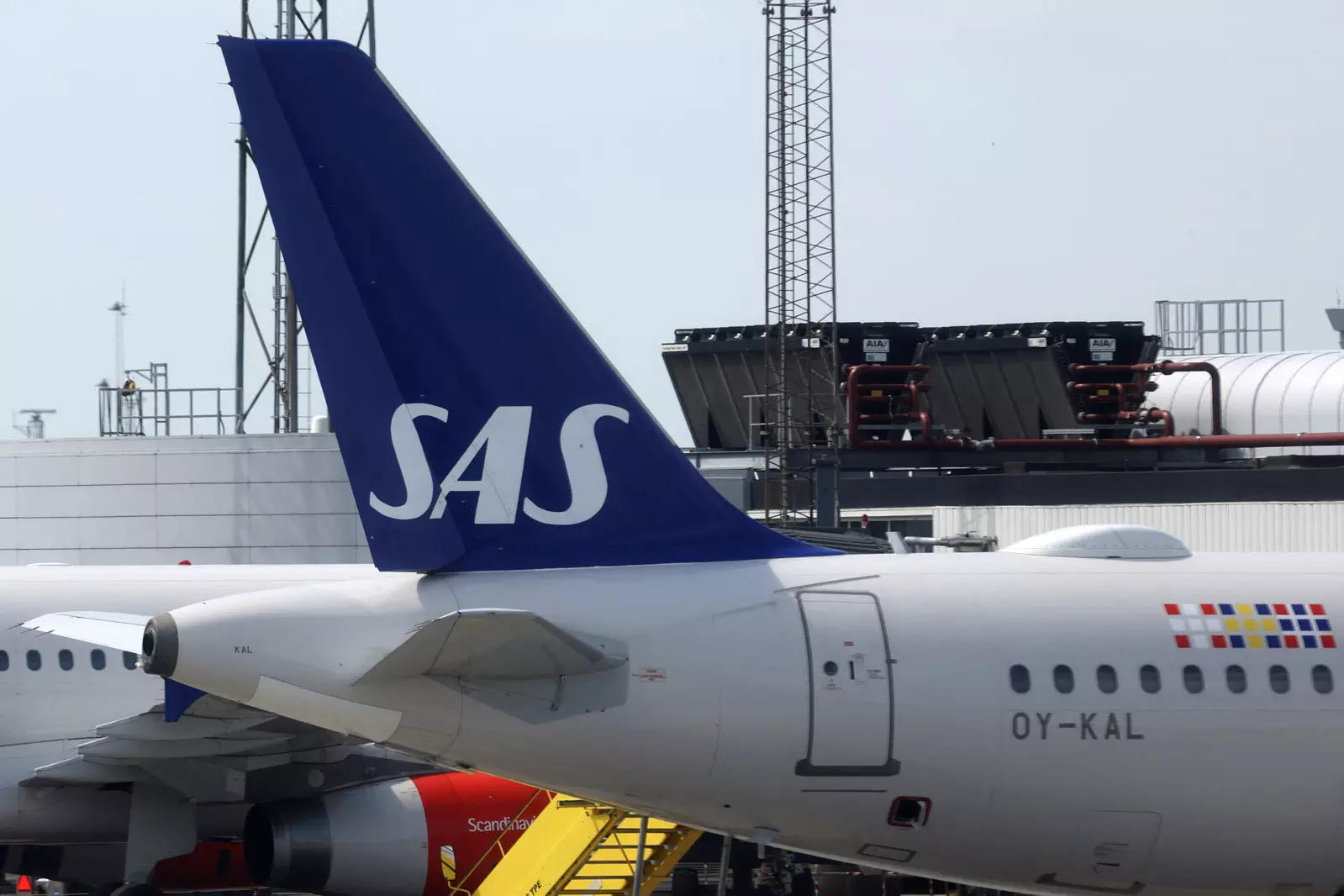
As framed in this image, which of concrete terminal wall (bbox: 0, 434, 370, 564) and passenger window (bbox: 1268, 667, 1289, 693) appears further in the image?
concrete terminal wall (bbox: 0, 434, 370, 564)

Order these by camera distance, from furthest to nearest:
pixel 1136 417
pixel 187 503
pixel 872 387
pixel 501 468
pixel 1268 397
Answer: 1. pixel 1268 397
2. pixel 1136 417
3. pixel 872 387
4. pixel 187 503
5. pixel 501 468

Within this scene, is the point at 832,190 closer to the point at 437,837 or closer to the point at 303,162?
the point at 437,837

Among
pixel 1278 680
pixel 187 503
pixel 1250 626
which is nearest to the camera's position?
pixel 1278 680

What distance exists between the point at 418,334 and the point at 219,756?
421 inches

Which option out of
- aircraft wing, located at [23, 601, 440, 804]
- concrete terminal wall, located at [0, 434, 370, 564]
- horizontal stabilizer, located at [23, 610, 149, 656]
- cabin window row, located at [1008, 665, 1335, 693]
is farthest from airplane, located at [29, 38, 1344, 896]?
concrete terminal wall, located at [0, 434, 370, 564]

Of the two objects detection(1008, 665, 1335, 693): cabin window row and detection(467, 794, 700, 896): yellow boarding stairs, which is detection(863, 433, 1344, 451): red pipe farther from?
detection(1008, 665, 1335, 693): cabin window row

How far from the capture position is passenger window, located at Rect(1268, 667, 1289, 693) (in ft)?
45.1

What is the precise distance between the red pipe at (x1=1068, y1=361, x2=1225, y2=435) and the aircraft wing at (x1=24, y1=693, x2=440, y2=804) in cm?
3021

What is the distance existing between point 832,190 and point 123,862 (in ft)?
107

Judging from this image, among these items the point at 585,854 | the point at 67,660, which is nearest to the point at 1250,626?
the point at 585,854

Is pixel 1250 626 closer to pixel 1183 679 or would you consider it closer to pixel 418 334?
pixel 1183 679

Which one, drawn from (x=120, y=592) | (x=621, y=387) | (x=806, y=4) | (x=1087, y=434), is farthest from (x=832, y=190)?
(x=621, y=387)

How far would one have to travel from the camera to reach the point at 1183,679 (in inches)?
536

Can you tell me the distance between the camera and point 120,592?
77.3 ft
